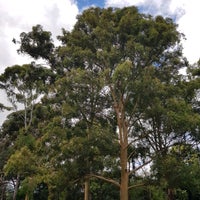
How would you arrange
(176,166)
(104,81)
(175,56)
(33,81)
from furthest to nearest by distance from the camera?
1. (33,81)
2. (175,56)
3. (104,81)
4. (176,166)

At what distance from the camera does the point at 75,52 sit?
14.3 m

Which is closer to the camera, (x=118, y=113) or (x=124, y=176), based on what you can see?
(x=124, y=176)

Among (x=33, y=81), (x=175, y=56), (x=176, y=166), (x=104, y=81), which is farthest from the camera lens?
(x=33, y=81)

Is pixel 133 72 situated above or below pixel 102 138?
above

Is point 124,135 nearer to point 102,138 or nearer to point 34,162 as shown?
point 102,138

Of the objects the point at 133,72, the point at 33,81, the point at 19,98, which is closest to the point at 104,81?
the point at 133,72

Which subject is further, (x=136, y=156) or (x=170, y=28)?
(x=136, y=156)

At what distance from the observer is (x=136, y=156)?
15.5 meters

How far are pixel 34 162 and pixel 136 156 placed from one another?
15.9 feet

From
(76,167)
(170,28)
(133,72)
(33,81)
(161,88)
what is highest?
(33,81)

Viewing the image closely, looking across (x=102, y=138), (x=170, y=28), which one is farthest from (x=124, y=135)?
(x=170, y=28)

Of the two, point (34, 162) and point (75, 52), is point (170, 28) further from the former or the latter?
point (34, 162)

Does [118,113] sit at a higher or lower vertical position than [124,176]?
higher

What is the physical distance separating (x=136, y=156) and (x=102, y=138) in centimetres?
315
